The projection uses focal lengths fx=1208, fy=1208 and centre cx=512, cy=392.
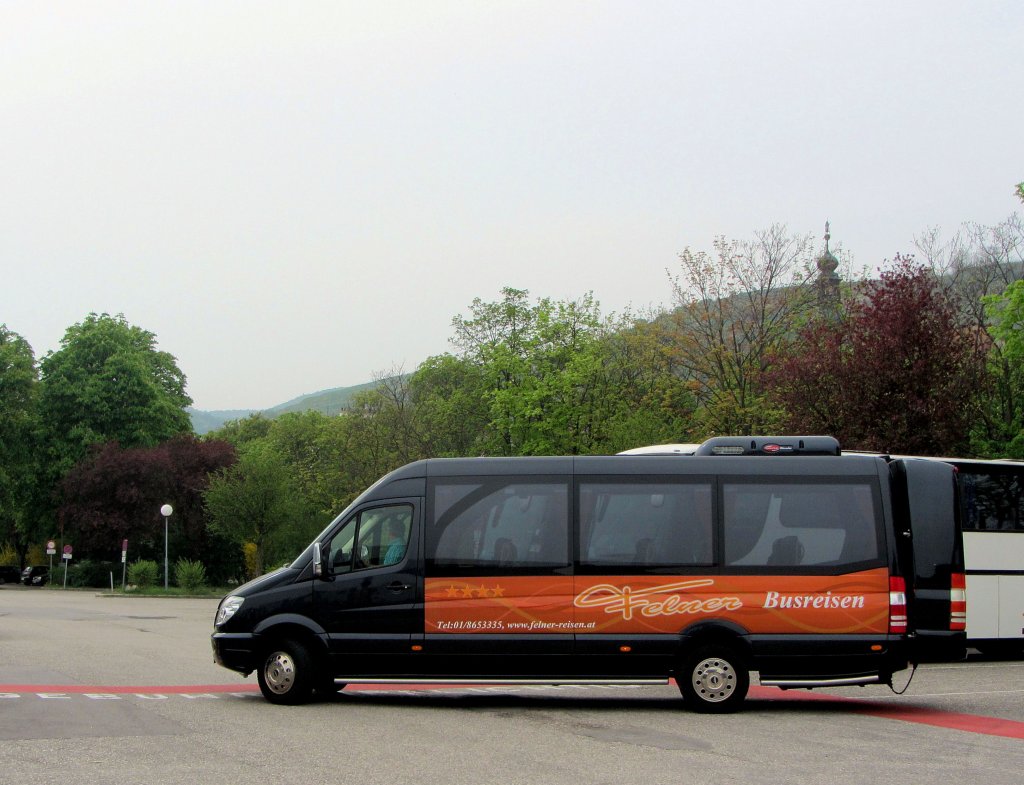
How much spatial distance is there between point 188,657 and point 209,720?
28.8 ft

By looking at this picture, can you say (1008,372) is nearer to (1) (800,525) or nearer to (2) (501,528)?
(1) (800,525)

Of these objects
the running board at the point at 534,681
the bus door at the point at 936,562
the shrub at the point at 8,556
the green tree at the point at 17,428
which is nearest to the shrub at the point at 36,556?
the shrub at the point at 8,556

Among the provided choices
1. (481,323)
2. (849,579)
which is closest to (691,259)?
(481,323)

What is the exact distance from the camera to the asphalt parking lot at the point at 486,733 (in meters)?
8.77

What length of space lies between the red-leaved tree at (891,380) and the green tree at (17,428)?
1800 inches

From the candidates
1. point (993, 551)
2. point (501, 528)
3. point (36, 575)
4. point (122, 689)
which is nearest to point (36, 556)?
point (36, 575)

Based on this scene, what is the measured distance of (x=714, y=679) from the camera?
12.7m

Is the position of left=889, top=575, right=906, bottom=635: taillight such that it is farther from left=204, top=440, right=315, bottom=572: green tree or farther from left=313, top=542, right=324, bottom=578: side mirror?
left=204, top=440, right=315, bottom=572: green tree

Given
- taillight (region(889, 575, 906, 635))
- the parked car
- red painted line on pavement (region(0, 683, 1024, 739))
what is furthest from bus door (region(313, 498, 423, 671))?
the parked car

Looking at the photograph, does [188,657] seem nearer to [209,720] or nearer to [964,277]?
[209,720]

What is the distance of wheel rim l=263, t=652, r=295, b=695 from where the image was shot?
42.3ft

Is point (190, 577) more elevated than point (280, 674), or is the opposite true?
point (280, 674)

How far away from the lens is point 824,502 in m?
13.3

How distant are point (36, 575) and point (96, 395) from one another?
12.1 m
